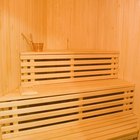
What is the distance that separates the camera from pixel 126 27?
207 cm

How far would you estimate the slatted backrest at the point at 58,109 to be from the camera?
1443 millimetres

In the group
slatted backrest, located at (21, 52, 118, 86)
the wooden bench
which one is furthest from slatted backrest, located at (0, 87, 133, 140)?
slatted backrest, located at (21, 52, 118, 86)

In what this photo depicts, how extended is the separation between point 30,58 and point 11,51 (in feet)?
1.12

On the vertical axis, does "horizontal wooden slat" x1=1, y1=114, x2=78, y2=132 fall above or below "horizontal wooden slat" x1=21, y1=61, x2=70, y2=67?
below

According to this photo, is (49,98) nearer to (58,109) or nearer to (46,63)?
(58,109)

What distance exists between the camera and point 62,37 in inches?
112

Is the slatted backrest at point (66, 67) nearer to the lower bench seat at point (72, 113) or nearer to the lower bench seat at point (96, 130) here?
the lower bench seat at point (72, 113)

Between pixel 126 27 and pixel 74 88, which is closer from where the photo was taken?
pixel 74 88

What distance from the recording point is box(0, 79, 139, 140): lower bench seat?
1454 mm

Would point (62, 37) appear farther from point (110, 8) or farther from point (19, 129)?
point (19, 129)

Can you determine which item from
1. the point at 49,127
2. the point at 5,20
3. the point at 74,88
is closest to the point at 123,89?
the point at 74,88

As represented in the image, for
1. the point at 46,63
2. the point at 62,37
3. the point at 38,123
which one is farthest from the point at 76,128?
the point at 62,37

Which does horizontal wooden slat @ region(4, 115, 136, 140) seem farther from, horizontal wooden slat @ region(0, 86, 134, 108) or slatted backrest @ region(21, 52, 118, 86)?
slatted backrest @ region(21, 52, 118, 86)

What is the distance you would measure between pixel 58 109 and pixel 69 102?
120 millimetres
